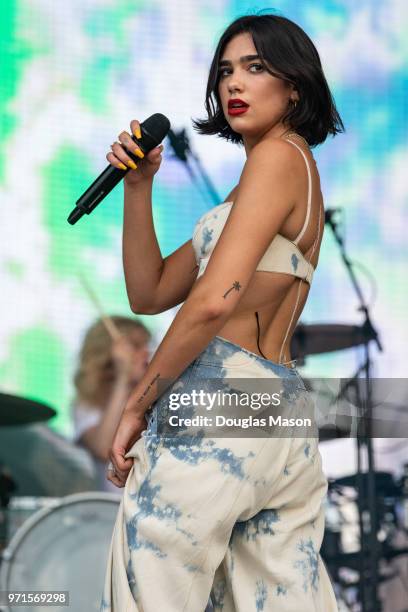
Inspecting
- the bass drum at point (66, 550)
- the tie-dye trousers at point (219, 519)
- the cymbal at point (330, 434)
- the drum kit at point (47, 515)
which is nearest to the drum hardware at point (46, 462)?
the drum kit at point (47, 515)

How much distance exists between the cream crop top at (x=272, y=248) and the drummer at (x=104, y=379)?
1909mm

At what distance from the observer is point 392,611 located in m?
3.24

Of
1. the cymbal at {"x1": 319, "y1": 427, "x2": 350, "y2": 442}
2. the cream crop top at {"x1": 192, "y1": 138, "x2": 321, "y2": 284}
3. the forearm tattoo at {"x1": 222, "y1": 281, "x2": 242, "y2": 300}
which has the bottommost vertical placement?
the forearm tattoo at {"x1": 222, "y1": 281, "x2": 242, "y2": 300}

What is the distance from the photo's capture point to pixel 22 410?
3.28 m

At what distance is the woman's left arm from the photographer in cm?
135

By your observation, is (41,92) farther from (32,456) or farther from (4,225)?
(32,456)

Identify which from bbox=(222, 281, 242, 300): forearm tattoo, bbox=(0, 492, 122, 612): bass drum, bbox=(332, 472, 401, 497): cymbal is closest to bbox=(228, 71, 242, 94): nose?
bbox=(222, 281, 242, 300): forearm tattoo

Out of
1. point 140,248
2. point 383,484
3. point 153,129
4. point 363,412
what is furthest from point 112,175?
point 383,484

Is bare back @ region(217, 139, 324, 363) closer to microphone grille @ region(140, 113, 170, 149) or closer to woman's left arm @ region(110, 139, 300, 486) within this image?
woman's left arm @ region(110, 139, 300, 486)

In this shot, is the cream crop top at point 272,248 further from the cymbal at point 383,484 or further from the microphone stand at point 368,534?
the cymbal at point 383,484

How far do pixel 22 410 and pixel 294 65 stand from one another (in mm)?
2056

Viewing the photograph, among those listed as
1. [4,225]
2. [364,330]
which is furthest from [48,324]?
[364,330]

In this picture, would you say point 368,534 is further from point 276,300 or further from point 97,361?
point 276,300

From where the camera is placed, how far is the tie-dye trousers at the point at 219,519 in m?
1.35
